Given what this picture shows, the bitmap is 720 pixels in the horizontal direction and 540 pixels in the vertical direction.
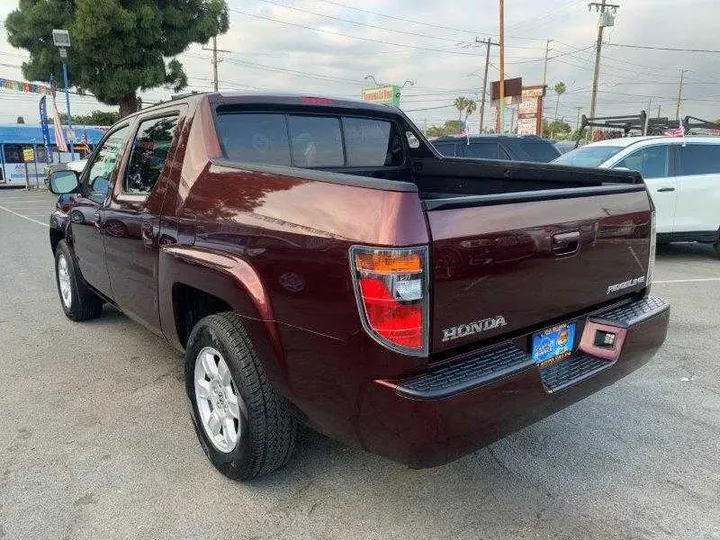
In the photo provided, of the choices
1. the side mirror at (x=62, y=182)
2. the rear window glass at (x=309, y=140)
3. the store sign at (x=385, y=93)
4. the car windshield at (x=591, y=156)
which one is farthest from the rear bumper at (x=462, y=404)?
the store sign at (x=385, y=93)

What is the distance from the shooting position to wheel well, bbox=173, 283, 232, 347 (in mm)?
2982

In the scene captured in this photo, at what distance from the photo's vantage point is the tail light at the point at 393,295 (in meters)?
1.95

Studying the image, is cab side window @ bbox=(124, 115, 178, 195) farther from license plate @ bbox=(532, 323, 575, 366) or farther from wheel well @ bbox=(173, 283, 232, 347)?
license plate @ bbox=(532, 323, 575, 366)

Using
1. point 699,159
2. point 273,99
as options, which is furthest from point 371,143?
point 699,159

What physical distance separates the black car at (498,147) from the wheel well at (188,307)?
27.9 feet

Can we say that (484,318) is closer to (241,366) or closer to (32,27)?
(241,366)

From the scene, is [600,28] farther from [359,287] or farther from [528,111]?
[359,287]

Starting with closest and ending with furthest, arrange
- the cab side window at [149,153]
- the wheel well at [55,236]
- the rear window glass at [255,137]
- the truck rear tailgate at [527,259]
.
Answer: the truck rear tailgate at [527,259] → the rear window glass at [255,137] → the cab side window at [149,153] → the wheel well at [55,236]

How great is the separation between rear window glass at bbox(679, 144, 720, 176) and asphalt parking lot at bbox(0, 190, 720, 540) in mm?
5386

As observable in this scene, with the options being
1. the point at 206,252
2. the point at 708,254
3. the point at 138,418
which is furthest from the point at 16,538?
the point at 708,254

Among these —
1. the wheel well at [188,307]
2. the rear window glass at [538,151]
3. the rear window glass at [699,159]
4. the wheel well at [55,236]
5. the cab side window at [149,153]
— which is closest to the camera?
the wheel well at [188,307]

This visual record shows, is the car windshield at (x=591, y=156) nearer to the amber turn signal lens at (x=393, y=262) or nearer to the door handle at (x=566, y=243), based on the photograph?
the door handle at (x=566, y=243)

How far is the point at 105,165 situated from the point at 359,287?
313 centimetres

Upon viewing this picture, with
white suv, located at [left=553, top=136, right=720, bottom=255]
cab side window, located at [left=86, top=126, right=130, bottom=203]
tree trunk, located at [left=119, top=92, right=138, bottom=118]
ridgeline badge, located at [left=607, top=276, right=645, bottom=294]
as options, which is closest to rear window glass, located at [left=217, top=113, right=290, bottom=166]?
cab side window, located at [left=86, top=126, right=130, bottom=203]
